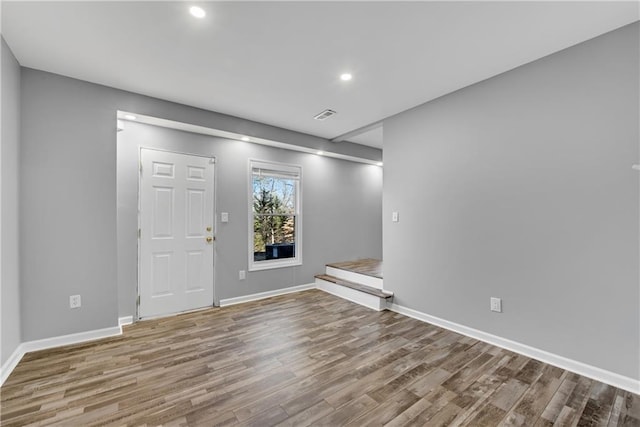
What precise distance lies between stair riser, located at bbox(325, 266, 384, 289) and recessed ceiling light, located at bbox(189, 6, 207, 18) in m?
3.64

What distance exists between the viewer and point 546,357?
238cm

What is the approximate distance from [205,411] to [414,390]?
1464 millimetres

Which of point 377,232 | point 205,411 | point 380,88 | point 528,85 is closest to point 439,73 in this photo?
point 380,88

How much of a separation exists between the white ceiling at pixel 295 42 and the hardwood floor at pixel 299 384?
2.68m

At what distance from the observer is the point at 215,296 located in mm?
3928

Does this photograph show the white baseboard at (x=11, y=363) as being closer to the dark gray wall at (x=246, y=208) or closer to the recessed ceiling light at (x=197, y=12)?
the dark gray wall at (x=246, y=208)

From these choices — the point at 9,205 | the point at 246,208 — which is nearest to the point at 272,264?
the point at 246,208

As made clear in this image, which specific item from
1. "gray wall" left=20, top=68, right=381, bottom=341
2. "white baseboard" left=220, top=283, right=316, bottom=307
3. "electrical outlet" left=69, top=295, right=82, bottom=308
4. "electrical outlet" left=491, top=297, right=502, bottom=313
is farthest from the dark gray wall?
"electrical outlet" left=491, top=297, right=502, bottom=313

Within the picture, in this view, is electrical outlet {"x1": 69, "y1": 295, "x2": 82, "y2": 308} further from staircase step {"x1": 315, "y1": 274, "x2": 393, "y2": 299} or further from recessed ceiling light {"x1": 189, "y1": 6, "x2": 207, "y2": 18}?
staircase step {"x1": 315, "y1": 274, "x2": 393, "y2": 299}

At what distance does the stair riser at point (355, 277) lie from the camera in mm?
4125

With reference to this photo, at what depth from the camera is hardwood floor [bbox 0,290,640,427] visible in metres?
1.75

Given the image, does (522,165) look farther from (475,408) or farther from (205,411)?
Answer: (205,411)

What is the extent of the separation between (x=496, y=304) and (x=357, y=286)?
191 centimetres

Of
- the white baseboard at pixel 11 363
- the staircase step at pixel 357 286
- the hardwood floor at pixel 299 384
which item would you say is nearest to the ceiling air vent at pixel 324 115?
the staircase step at pixel 357 286
